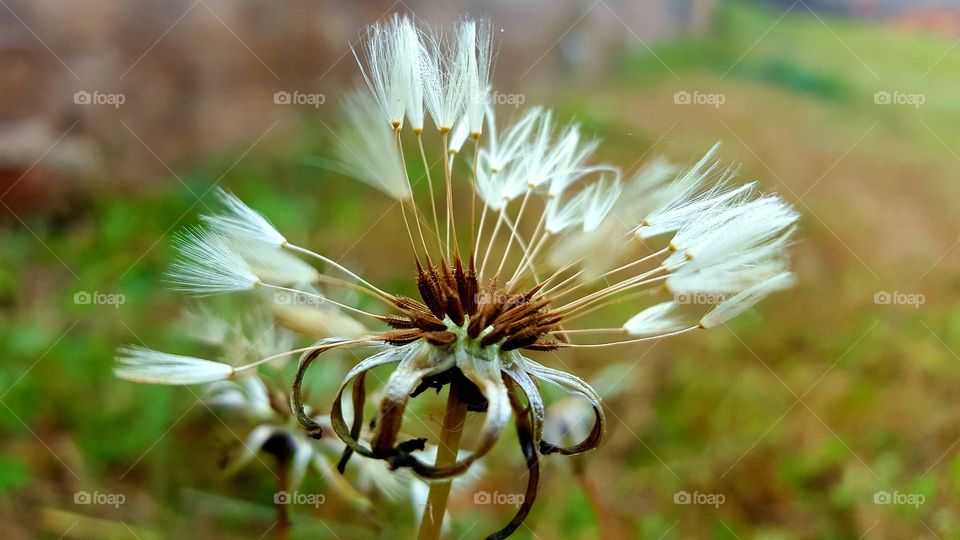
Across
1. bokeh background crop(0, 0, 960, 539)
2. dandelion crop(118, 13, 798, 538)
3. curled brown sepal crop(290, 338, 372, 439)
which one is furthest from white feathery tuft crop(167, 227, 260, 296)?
bokeh background crop(0, 0, 960, 539)

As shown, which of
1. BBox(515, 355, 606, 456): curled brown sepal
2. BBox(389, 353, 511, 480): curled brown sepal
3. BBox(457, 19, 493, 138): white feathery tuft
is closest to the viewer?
BBox(389, 353, 511, 480): curled brown sepal

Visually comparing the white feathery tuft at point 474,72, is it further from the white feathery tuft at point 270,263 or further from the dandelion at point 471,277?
the white feathery tuft at point 270,263

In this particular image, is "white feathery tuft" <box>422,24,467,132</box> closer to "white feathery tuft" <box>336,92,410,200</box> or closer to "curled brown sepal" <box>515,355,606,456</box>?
"white feathery tuft" <box>336,92,410,200</box>

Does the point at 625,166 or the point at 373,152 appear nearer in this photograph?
the point at 373,152

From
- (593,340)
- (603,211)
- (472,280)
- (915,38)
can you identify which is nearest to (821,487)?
(593,340)

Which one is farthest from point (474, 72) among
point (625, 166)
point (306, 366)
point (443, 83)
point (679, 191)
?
point (625, 166)

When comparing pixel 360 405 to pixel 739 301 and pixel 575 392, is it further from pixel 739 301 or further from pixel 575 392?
pixel 739 301

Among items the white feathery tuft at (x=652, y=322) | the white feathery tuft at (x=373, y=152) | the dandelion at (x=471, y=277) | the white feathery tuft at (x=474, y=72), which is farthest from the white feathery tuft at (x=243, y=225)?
the white feathery tuft at (x=652, y=322)
